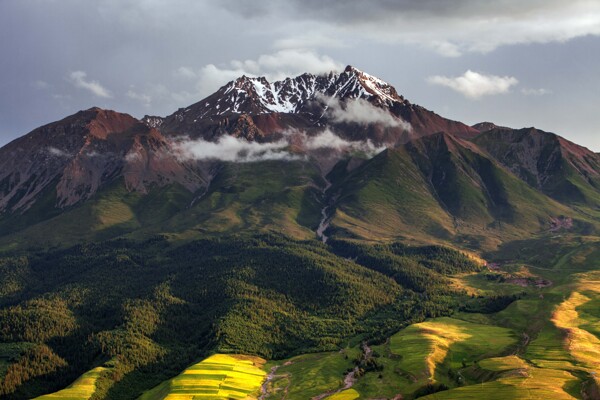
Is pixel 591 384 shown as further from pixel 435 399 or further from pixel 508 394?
pixel 435 399

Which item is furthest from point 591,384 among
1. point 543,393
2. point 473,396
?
point 473,396

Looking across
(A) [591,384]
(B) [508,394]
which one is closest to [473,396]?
(B) [508,394]

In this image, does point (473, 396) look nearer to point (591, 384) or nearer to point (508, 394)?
point (508, 394)

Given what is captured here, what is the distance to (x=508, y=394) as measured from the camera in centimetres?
19075

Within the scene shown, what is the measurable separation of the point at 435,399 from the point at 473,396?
1282cm

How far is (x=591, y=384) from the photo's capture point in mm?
199500

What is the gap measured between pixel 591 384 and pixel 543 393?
78.6 feet

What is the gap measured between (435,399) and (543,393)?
114ft

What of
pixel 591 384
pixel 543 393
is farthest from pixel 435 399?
pixel 591 384

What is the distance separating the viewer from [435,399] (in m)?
200

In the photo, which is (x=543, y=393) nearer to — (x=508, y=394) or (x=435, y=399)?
(x=508, y=394)

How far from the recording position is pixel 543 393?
188 meters

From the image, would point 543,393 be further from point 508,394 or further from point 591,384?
point 591,384
